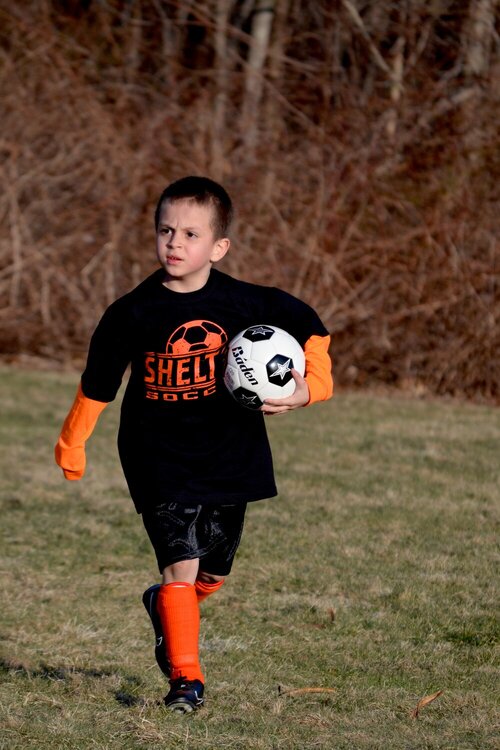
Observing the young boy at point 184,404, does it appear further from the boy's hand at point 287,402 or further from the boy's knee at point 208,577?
the boy's knee at point 208,577

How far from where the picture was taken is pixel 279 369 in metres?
3.88

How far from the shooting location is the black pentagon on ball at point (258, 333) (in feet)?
12.7

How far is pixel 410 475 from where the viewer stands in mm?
8125

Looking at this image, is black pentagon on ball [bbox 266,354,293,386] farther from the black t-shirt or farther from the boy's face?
the boy's face

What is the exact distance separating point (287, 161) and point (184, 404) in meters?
8.46

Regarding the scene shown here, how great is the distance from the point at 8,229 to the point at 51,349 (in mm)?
1309

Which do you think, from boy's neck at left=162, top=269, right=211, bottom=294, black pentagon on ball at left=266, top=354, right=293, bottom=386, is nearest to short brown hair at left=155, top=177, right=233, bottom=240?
boy's neck at left=162, top=269, right=211, bottom=294

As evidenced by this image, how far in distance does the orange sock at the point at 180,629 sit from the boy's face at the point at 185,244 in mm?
943

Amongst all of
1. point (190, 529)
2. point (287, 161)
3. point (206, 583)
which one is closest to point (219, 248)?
point (190, 529)

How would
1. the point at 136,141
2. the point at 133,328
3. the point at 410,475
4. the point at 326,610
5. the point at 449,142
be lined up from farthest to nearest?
the point at 136,141 → the point at 449,142 → the point at 410,475 → the point at 326,610 → the point at 133,328

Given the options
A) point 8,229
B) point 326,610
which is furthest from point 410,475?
point 8,229

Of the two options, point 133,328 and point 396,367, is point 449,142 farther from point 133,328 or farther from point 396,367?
point 133,328

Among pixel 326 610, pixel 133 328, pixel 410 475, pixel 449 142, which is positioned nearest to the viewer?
pixel 133 328

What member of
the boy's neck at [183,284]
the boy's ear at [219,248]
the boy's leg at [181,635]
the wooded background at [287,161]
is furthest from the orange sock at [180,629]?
the wooded background at [287,161]
